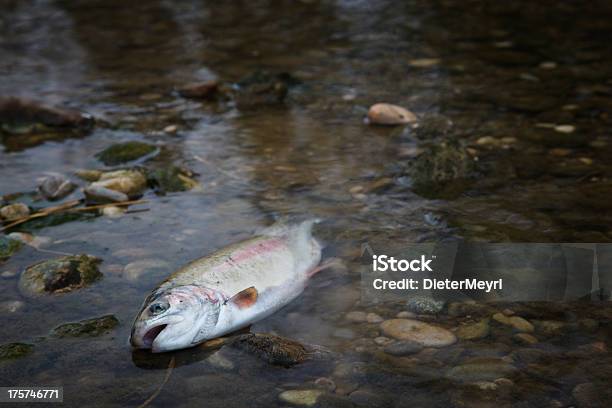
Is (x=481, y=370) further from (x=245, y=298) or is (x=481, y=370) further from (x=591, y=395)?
(x=245, y=298)

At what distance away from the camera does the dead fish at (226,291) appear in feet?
11.6

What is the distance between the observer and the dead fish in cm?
353

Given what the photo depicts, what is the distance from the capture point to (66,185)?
575 centimetres

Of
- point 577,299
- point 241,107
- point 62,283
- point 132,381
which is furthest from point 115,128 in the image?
point 577,299

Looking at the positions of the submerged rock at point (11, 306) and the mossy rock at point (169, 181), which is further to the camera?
the mossy rock at point (169, 181)

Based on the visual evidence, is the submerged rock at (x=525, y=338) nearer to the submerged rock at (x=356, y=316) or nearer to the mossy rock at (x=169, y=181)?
the submerged rock at (x=356, y=316)

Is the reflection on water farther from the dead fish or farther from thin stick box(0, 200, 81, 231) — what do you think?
thin stick box(0, 200, 81, 231)

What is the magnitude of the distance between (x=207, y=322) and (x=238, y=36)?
8.29m

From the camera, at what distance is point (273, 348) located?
3584 millimetres

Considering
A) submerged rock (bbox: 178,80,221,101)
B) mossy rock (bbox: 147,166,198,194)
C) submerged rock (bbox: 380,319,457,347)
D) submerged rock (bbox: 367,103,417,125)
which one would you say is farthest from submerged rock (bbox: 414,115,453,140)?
submerged rock (bbox: 380,319,457,347)

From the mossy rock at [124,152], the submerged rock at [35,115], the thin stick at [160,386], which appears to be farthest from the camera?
the submerged rock at [35,115]

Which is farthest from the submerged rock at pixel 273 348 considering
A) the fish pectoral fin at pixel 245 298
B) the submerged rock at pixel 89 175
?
the submerged rock at pixel 89 175

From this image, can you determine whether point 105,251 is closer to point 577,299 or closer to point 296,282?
→ point 296,282

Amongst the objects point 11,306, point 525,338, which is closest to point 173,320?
point 11,306
